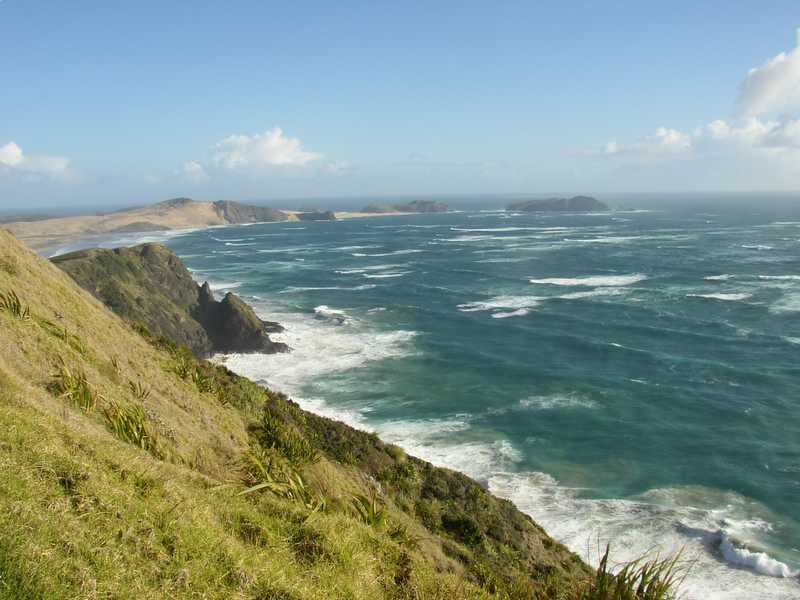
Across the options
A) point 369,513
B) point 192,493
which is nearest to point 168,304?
point 369,513

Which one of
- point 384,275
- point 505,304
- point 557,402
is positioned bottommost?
point 557,402

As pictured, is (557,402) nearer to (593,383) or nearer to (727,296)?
(593,383)

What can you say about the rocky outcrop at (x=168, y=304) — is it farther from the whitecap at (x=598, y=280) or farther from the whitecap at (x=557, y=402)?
the whitecap at (x=598, y=280)

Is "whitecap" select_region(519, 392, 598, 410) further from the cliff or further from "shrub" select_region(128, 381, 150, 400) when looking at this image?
the cliff

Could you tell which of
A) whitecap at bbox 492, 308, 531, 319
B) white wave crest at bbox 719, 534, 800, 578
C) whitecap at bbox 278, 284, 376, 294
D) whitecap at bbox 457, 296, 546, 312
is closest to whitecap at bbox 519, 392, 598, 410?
white wave crest at bbox 719, 534, 800, 578

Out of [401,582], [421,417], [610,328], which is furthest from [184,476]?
[610,328]

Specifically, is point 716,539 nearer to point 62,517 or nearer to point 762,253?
point 62,517
